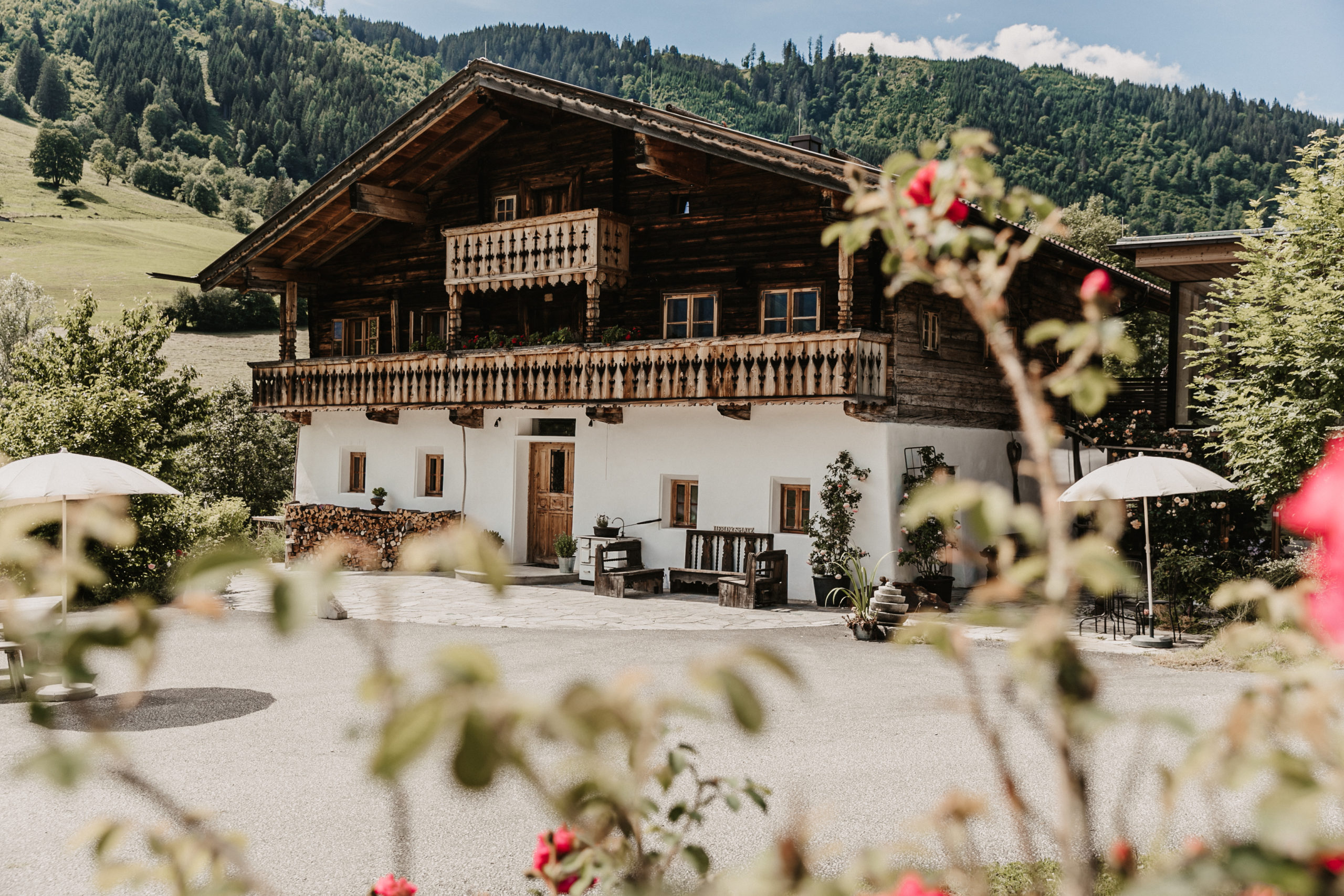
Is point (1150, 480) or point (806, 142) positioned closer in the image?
point (1150, 480)

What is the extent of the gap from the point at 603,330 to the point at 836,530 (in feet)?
17.4

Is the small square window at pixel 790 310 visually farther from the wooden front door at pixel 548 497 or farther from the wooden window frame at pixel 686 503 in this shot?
the wooden front door at pixel 548 497

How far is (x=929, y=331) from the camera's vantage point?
1683cm

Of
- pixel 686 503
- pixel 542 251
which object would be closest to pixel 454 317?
pixel 542 251

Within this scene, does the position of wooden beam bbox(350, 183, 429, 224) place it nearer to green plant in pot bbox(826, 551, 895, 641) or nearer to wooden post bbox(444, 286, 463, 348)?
wooden post bbox(444, 286, 463, 348)

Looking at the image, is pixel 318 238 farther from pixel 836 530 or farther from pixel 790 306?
pixel 836 530

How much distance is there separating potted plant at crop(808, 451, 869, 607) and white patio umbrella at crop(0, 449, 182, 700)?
353 inches

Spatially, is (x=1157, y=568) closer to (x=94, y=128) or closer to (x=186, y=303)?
(x=186, y=303)

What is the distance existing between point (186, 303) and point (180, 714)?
170 ft

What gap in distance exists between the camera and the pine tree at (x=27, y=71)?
125 meters

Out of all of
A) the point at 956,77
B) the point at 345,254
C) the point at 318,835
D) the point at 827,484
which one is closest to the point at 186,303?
the point at 345,254

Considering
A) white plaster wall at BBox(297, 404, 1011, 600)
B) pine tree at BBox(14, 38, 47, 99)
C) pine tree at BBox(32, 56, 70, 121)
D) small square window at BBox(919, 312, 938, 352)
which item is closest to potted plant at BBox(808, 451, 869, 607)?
white plaster wall at BBox(297, 404, 1011, 600)

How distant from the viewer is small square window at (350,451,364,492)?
2159 centimetres

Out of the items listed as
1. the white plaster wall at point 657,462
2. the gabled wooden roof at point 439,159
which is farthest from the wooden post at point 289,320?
the white plaster wall at point 657,462
